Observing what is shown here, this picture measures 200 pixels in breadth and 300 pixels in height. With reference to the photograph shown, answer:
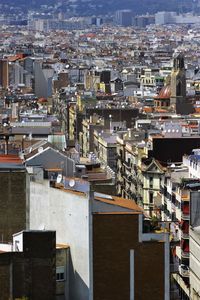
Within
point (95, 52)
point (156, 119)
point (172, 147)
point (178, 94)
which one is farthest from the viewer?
point (95, 52)

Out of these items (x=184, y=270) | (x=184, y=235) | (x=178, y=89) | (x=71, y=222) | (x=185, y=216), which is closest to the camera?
(x=71, y=222)

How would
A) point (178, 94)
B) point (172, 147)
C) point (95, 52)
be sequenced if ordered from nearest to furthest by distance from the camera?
point (172, 147) → point (178, 94) → point (95, 52)

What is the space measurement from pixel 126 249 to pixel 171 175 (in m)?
16.4

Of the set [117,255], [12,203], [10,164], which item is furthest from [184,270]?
[117,255]

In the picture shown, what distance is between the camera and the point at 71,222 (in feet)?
75.9

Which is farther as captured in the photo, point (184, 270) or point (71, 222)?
point (184, 270)

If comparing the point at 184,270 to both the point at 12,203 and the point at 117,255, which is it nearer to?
the point at 12,203

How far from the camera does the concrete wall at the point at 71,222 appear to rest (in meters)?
22.7

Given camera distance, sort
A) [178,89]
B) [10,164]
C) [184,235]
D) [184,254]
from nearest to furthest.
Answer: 1. [10,164]
2. [184,254]
3. [184,235]
4. [178,89]

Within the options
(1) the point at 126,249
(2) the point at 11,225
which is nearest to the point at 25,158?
(2) the point at 11,225

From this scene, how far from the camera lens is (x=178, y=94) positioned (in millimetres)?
72375

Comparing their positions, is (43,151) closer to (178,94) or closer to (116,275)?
(116,275)

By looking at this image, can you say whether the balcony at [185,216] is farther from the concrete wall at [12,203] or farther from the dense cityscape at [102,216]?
the concrete wall at [12,203]

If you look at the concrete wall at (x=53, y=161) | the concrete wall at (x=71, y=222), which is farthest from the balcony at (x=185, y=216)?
the concrete wall at (x=71, y=222)
